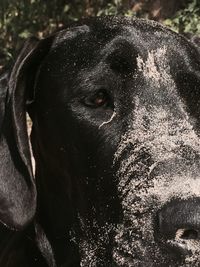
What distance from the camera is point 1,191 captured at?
3.75m

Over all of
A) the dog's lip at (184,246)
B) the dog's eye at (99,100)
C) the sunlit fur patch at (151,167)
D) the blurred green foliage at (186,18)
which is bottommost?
the dog's lip at (184,246)

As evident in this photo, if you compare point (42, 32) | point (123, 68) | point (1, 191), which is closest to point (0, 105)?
point (1, 191)

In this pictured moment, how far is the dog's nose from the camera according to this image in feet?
9.82

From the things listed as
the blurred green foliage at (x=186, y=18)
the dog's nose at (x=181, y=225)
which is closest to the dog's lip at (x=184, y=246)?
the dog's nose at (x=181, y=225)

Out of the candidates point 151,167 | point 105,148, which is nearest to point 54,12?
point 105,148

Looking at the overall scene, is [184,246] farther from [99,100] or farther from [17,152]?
[17,152]

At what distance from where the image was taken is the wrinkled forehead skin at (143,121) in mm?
3125

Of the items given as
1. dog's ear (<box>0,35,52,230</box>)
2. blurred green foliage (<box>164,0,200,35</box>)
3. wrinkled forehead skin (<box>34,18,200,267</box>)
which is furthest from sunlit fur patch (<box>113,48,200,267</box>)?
blurred green foliage (<box>164,0,200,35</box>)

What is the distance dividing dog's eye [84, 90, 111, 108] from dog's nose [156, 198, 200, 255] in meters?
0.68

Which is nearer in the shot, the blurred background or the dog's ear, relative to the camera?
the dog's ear

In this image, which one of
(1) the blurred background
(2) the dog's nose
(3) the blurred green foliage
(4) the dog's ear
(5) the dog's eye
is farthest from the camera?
(1) the blurred background

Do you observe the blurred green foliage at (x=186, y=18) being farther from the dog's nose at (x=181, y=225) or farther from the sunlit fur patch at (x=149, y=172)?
the dog's nose at (x=181, y=225)

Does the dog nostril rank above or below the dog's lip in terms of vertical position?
above

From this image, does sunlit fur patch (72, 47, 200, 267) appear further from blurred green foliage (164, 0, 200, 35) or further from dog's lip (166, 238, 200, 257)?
blurred green foliage (164, 0, 200, 35)
